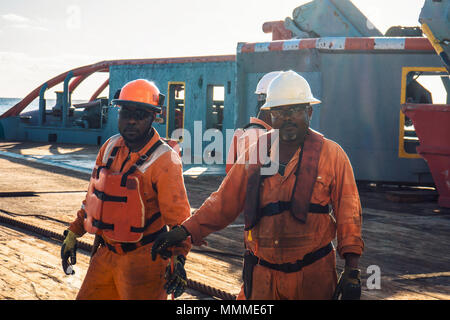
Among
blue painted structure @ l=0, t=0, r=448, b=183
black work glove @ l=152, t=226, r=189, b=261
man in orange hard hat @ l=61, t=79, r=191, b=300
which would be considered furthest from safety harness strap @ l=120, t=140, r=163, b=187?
blue painted structure @ l=0, t=0, r=448, b=183

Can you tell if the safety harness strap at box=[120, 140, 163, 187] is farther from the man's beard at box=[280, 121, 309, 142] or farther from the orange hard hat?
the man's beard at box=[280, 121, 309, 142]

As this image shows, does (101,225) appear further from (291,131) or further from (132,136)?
(291,131)

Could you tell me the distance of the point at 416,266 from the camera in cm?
652

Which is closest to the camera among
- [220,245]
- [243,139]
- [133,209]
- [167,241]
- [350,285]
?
[350,285]

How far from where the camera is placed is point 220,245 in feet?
23.9

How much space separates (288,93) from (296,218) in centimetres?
72

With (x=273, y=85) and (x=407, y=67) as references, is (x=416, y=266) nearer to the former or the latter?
(x=273, y=85)

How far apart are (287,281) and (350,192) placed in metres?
0.56

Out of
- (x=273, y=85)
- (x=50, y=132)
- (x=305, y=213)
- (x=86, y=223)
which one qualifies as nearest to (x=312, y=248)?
(x=305, y=213)

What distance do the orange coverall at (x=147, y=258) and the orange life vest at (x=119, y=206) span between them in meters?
0.06

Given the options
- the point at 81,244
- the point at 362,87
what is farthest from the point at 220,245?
the point at 362,87

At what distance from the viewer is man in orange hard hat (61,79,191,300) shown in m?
3.63

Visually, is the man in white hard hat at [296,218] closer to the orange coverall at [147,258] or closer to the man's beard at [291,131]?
the man's beard at [291,131]

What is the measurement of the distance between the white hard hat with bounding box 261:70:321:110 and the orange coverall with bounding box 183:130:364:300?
291mm
